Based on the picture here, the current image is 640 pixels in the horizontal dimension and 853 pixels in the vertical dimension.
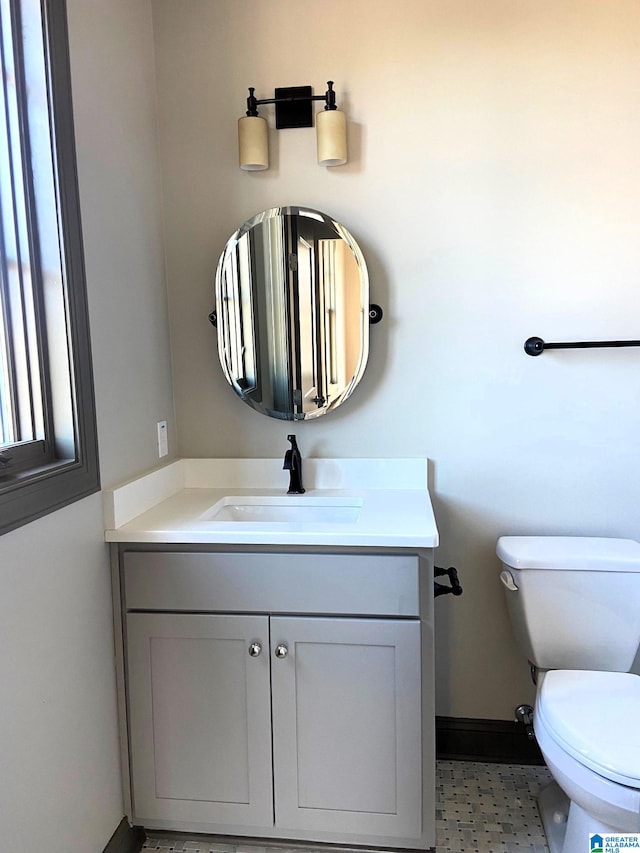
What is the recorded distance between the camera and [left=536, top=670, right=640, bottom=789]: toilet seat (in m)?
1.23

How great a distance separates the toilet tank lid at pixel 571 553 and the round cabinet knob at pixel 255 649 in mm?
700

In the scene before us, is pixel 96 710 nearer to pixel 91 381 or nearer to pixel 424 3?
pixel 91 381

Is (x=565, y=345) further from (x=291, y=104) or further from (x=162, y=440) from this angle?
(x=162, y=440)

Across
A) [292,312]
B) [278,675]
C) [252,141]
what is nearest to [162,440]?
[292,312]

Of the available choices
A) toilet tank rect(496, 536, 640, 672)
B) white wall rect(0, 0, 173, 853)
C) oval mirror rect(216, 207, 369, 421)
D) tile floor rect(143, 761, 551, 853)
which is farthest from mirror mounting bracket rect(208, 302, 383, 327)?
tile floor rect(143, 761, 551, 853)

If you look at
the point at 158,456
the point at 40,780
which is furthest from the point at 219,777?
the point at 158,456

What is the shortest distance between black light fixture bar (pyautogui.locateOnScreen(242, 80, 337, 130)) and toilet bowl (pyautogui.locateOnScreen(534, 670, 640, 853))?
167 cm

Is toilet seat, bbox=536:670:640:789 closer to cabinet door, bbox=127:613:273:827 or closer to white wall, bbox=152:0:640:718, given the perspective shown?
white wall, bbox=152:0:640:718

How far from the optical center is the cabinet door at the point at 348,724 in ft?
4.76

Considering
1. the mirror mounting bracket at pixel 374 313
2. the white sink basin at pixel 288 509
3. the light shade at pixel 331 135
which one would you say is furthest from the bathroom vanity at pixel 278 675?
the light shade at pixel 331 135

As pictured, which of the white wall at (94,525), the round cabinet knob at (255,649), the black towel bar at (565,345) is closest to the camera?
the white wall at (94,525)

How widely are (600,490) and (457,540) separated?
0.44m

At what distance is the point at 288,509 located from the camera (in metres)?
1.82

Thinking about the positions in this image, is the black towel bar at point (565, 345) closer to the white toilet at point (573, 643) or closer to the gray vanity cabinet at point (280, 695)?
the white toilet at point (573, 643)
